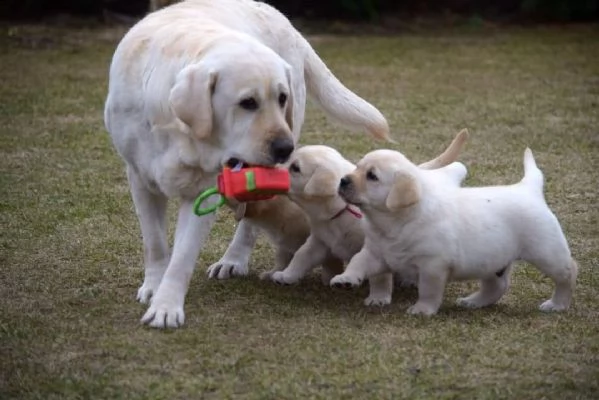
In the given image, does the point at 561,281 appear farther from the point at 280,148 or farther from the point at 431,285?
the point at 280,148

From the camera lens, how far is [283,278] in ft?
14.3

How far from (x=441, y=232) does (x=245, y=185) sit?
Result: 27.6 inches

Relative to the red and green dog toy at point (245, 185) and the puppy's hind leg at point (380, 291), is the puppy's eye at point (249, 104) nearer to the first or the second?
the red and green dog toy at point (245, 185)

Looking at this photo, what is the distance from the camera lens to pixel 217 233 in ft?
17.2

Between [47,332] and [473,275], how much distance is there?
1439mm

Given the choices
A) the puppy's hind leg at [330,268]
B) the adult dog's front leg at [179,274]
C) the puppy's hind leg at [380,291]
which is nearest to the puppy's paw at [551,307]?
the puppy's hind leg at [380,291]

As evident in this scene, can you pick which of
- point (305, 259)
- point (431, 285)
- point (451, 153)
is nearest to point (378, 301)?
point (431, 285)

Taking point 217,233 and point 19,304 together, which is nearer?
point 19,304

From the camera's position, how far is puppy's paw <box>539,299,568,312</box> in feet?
13.1

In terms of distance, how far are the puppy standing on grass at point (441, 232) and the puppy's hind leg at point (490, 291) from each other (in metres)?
0.07

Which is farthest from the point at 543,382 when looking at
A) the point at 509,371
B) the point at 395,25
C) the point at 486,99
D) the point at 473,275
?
the point at 395,25

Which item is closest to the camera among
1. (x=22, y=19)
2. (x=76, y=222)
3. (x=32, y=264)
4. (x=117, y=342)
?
(x=117, y=342)

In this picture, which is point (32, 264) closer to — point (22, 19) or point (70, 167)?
point (70, 167)

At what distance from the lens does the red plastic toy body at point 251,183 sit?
12.2ft
